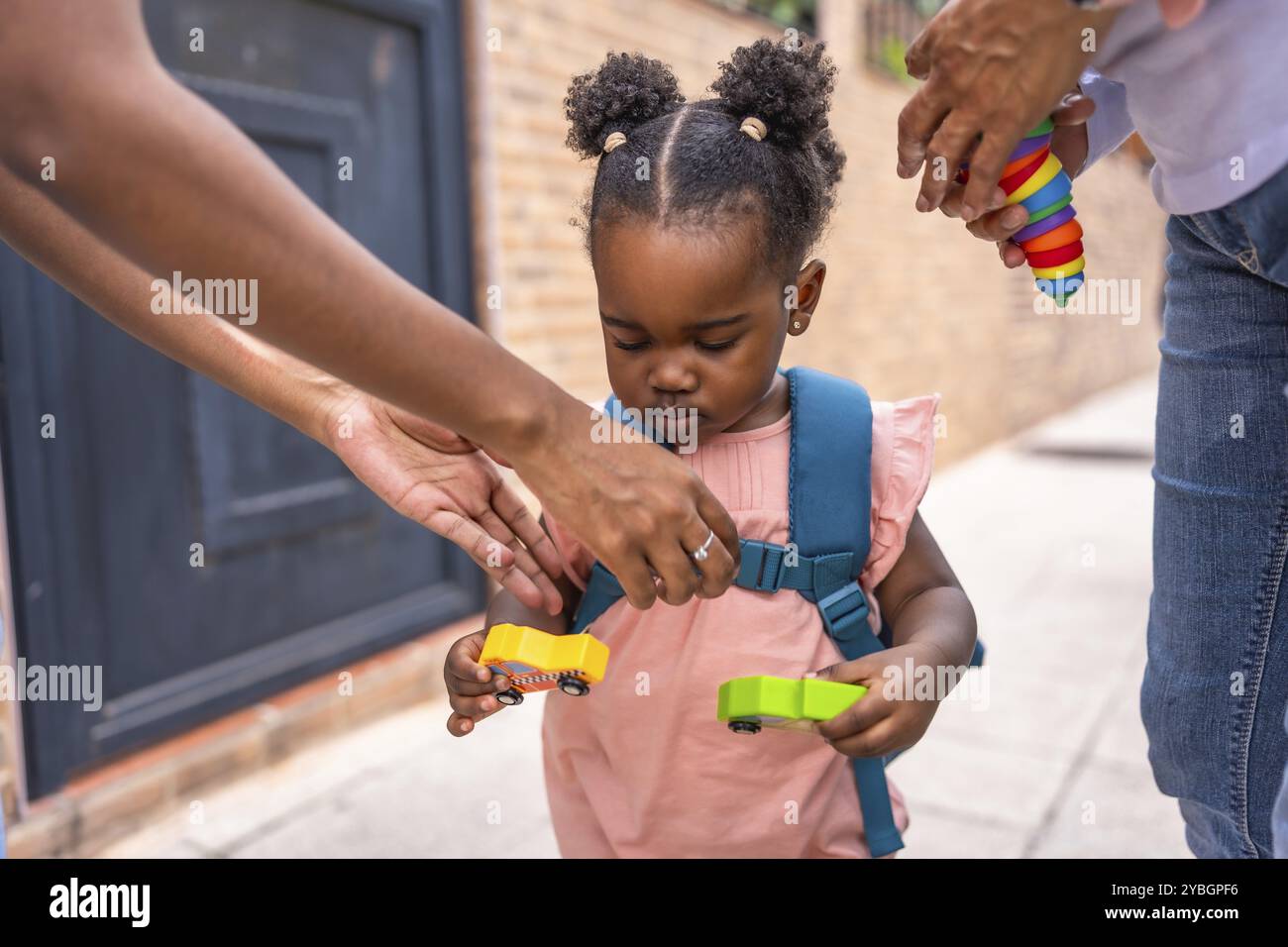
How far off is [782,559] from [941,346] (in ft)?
24.3

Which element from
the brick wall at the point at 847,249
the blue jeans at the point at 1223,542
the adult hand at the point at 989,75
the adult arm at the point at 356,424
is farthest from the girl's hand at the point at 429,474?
Result: the brick wall at the point at 847,249

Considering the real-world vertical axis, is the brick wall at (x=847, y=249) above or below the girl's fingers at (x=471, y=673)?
above

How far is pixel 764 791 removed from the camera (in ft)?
5.56

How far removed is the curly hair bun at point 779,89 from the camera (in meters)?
1.67

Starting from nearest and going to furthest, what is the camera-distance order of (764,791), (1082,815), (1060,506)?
1. (764,791)
2. (1082,815)
3. (1060,506)

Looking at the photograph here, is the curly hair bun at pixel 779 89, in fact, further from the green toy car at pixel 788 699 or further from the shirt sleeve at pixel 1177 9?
the green toy car at pixel 788 699

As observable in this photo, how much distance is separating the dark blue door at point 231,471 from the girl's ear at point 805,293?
2.05m

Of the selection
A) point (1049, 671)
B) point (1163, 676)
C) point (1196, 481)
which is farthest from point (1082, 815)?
point (1196, 481)

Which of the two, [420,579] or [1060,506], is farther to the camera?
[1060,506]
